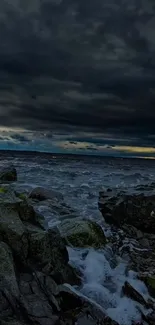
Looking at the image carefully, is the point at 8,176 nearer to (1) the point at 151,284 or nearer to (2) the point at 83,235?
(2) the point at 83,235

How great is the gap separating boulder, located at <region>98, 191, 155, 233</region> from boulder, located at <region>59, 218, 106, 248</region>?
8.51ft

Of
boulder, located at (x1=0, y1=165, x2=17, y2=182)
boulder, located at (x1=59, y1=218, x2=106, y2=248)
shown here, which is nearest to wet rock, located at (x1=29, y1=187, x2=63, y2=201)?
boulder, located at (x1=59, y1=218, x2=106, y2=248)

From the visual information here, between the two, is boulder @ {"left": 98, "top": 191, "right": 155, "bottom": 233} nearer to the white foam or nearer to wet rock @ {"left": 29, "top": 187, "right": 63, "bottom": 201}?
the white foam

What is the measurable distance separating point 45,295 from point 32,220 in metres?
3.45

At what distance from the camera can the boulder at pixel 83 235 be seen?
999 cm

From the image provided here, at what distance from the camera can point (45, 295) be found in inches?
246

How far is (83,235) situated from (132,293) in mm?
A: 3025

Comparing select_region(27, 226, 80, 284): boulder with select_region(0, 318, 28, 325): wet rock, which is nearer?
select_region(0, 318, 28, 325): wet rock

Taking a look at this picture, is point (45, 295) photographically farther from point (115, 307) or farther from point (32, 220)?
point (32, 220)

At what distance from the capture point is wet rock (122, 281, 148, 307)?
23.2 ft

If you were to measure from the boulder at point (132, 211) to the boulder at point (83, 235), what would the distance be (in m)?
2.59

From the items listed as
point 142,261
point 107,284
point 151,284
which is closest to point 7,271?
point 107,284

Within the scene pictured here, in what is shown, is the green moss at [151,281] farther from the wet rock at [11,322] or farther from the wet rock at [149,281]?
the wet rock at [11,322]

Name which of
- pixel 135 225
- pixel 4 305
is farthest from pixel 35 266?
pixel 135 225
